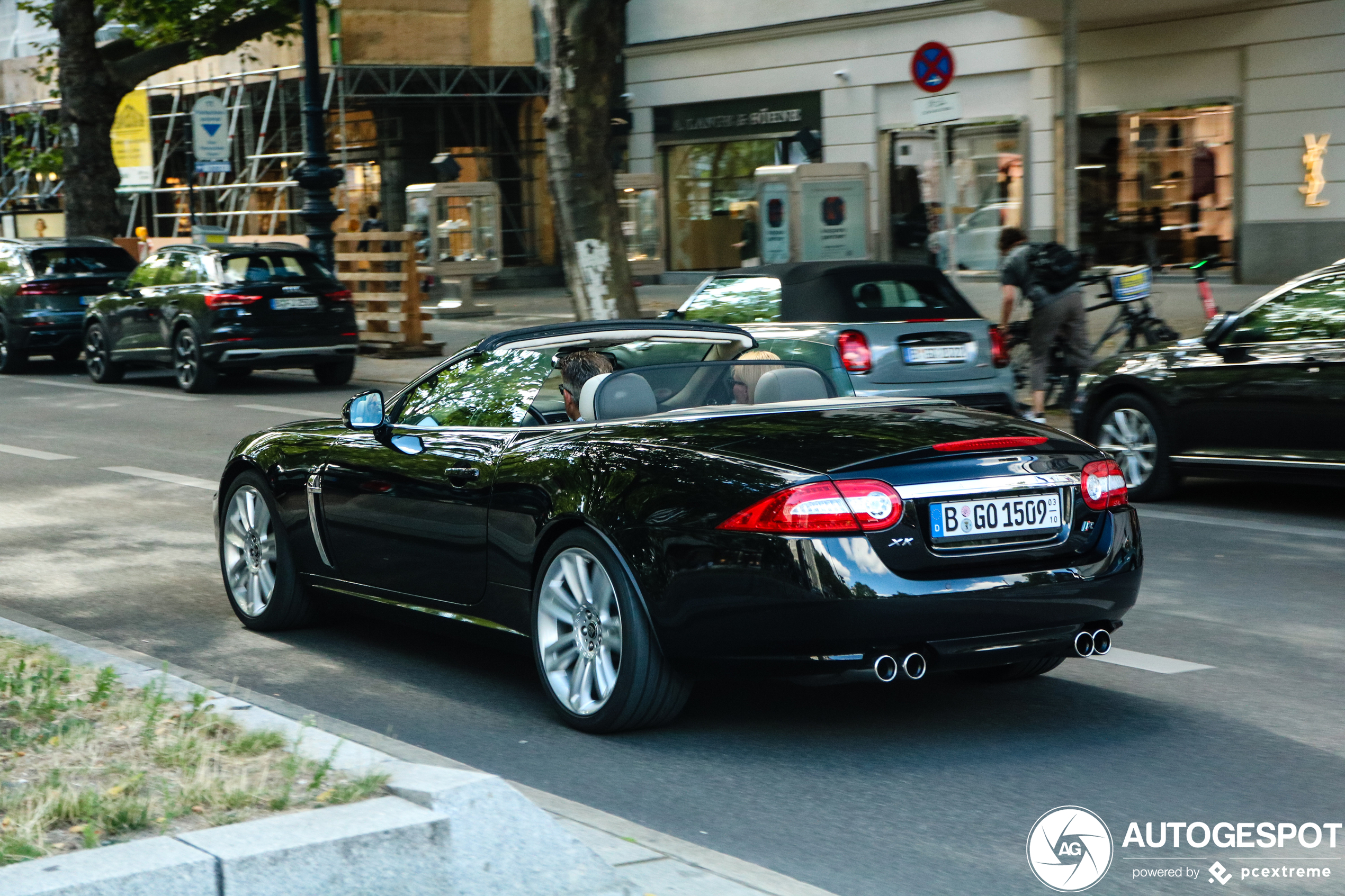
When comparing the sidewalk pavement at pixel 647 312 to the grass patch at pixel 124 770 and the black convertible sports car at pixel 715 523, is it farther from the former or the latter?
the grass patch at pixel 124 770

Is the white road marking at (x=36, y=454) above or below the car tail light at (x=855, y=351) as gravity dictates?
below

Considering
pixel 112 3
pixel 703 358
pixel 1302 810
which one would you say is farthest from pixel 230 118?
pixel 1302 810

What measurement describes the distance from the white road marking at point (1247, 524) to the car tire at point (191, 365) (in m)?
12.0

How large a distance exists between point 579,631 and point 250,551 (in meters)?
2.33

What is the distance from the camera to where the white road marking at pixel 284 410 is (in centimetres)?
1617

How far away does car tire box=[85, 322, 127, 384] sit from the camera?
20859 mm

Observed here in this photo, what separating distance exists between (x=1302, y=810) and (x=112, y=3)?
26.9 m

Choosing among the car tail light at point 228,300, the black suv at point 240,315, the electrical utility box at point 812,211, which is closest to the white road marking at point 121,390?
the black suv at point 240,315

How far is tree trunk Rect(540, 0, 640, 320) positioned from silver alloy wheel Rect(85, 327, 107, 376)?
6052 millimetres

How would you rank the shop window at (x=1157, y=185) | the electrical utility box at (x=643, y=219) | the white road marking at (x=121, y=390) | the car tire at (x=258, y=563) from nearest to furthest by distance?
1. the car tire at (x=258, y=563)
2. the white road marking at (x=121, y=390)
3. the shop window at (x=1157, y=185)
4. the electrical utility box at (x=643, y=219)

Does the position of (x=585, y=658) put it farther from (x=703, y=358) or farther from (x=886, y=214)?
(x=886, y=214)

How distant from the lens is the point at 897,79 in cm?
2802

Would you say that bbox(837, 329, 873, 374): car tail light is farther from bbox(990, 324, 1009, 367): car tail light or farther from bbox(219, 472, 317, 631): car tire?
bbox(219, 472, 317, 631): car tire
